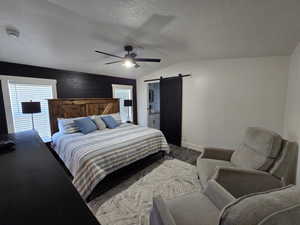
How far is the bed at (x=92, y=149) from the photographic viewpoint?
190cm

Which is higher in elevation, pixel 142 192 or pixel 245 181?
pixel 245 181

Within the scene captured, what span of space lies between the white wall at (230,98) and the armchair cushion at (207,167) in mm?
1386

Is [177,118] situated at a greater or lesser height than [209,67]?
lesser

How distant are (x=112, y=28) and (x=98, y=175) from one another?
7.29 feet

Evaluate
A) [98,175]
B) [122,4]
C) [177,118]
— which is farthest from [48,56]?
[177,118]

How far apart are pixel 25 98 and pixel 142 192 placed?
3.13 metres

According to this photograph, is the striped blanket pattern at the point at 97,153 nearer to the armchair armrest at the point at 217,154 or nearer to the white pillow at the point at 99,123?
the white pillow at the point at 99,123

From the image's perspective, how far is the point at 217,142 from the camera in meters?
3.38

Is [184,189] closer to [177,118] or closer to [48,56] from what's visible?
[177,118]

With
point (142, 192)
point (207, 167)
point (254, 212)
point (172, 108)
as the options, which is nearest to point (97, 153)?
point (142, 192)

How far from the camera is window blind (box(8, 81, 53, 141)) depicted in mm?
2789

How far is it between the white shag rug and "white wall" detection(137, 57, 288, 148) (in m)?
Result: 1.17

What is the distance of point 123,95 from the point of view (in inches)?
194

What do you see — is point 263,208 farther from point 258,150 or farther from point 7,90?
point 7,90
